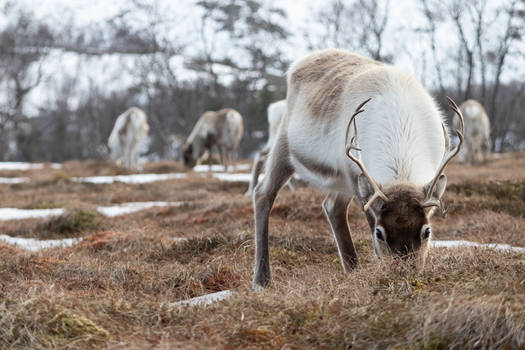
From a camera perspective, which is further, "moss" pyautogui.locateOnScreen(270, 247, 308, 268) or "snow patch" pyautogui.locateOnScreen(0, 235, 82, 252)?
"snow patch" pyautogui.locateOnScreen(0, 235, 82, 252)

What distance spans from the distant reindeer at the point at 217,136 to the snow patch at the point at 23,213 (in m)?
9.95

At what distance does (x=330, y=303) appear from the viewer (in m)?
2.74

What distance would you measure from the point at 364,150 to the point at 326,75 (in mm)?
1062

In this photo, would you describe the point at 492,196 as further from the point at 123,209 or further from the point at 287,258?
the point at 123,209

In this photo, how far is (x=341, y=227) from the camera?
176 inches

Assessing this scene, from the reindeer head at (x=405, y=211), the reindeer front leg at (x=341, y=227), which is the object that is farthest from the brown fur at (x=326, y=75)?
the reindeer head at (x=405, y=211)

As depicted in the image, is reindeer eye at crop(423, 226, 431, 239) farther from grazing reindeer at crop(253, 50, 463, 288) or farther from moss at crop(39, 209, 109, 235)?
moss at crop(39, 209, 109, 235)

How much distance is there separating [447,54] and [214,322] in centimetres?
3036

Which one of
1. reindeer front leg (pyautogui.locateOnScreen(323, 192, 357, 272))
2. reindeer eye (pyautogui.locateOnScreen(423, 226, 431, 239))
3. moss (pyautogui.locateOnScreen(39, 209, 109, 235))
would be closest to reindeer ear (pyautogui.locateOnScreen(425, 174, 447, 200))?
reindeer eye (pyautogui.locateOnScreen(423, 226, 431, 239))

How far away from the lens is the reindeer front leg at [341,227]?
428 cm

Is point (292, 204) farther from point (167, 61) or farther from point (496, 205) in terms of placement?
point (167, 61)

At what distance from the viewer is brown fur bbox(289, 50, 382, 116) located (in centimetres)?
407

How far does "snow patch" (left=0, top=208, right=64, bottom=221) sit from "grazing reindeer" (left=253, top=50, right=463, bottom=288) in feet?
14.7

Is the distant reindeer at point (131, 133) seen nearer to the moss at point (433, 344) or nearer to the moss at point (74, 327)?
the moss at point (74, 327)
